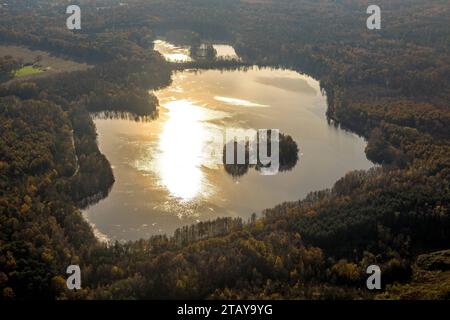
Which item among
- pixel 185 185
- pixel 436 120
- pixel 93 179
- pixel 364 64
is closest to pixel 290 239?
pixel 185 185

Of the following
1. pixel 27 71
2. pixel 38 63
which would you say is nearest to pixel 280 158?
pixel 27 71

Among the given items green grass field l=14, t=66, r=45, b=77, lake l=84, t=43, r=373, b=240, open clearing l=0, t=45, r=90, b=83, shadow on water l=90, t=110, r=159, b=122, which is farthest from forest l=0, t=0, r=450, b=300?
lake l=84, t=43, r=373, b=240

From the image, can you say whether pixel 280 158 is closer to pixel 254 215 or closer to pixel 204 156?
pixel 204 156

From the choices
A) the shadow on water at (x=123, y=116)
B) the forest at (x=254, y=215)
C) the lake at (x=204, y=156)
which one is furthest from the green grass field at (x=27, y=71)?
the lake at (x=204, y=156)

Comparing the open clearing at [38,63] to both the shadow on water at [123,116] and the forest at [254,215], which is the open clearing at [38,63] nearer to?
the forest at [254,215]

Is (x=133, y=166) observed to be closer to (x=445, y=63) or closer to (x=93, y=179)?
(x=93, y=179)

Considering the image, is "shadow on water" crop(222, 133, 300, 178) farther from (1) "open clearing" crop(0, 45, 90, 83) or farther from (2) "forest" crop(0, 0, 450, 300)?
(1) "open clearing" crop(0, 45, 90, 83)
